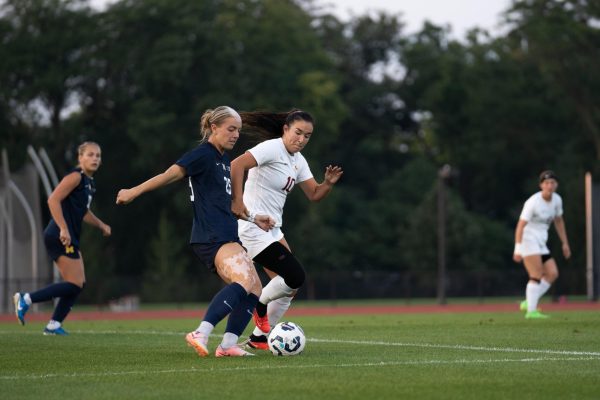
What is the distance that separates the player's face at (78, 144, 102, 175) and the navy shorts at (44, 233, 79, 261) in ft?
2.95

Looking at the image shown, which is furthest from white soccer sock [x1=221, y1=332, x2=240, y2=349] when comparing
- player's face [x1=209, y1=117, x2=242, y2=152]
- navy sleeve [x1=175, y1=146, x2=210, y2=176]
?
player's face [x1=209, y1=117, x2=242, y2=152]

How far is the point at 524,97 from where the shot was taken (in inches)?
2445

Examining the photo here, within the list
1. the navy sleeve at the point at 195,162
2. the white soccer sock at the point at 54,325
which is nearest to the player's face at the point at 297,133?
the navy sleeve at the point at 195,162

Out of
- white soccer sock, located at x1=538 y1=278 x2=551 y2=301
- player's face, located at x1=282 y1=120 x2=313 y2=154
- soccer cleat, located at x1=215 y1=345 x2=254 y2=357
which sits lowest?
soccer cleat, located at x1=215 y1=345 x2=254 y2=357

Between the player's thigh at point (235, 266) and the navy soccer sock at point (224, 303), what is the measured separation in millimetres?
61

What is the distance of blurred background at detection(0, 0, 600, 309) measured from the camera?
4806cm

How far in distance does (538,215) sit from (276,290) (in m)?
8.52

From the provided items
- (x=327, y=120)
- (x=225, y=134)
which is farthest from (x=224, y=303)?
(x=327, y=120)

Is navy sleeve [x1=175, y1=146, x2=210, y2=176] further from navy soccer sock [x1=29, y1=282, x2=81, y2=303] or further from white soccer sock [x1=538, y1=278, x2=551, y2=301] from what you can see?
white soccer sock [x1=538, y1=278, x2=551, y2=301]

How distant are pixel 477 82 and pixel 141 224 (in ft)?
64.2

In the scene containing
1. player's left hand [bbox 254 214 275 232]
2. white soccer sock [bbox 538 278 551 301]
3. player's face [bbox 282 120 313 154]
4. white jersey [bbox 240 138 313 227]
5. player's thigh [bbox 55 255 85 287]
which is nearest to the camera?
player's left hand [bbox 254 214 275 232]

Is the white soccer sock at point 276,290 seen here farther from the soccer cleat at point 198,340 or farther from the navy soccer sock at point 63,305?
the navy soccer sock at point 63,305

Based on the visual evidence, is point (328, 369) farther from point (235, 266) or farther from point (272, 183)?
point (272, 183)

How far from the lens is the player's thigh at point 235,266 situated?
1007 centimetres
